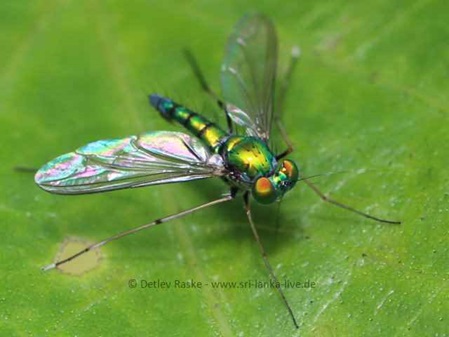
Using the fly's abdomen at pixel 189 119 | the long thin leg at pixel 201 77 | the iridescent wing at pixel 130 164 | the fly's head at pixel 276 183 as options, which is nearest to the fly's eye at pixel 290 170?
the fly's head at pixel 276 183

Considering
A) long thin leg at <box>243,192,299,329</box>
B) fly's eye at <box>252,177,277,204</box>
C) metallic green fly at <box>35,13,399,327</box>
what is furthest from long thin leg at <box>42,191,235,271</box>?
fly's eye at <box>252,177,277,204</box>

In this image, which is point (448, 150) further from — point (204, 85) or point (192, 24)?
point (192, 24)

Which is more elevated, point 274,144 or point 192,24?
point 192,24

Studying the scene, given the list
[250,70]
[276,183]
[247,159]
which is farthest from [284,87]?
[276,183]

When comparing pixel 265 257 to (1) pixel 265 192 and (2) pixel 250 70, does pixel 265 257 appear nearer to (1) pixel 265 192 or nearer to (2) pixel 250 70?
(1) pixel 265 192

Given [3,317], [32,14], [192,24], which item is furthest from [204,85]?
[3,317]

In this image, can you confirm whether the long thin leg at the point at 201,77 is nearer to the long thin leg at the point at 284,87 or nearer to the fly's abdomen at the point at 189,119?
the fly's abdomen at the point at 189,119
